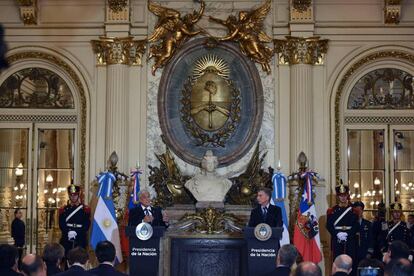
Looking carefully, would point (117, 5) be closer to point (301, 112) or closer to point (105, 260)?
point (301, 112)

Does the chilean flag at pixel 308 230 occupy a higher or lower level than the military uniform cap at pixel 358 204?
lower

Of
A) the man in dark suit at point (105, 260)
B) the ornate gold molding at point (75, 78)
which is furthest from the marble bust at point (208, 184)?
the man in dark suit at point (105, 260)

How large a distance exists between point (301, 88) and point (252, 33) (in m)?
1.39

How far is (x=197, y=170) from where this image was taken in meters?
16.6

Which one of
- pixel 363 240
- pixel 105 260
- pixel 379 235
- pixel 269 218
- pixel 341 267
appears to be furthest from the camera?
pixel 379 235

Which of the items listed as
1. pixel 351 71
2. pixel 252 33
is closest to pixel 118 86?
pixel 252 33

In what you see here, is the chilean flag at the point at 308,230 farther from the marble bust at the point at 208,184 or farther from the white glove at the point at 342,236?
the marble bust at the point at 208,184

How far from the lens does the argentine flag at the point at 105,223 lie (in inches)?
602

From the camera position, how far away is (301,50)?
16484 millimetres

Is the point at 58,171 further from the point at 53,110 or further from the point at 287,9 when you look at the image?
the point at 287,9

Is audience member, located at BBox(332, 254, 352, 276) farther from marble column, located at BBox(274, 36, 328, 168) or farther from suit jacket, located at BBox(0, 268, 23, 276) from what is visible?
marble column, located at BBox(274, 36, 328, 168)

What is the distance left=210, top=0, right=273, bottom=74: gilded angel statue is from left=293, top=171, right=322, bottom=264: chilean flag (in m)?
2.51

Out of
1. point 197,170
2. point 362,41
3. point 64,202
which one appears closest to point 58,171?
point 64,202

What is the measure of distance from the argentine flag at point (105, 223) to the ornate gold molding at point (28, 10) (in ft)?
12.2
